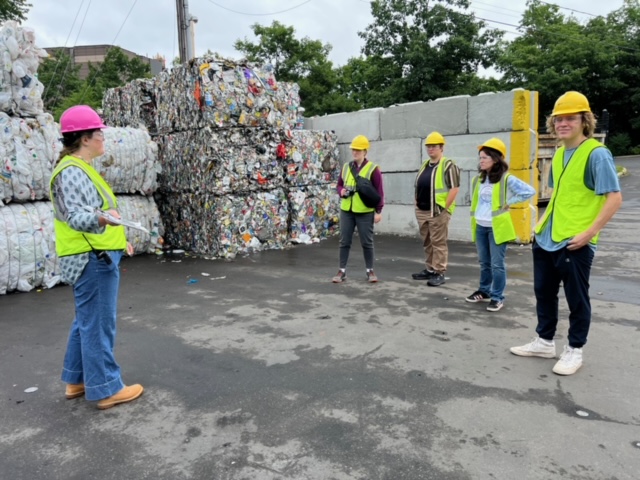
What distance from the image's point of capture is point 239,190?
27.5 ft

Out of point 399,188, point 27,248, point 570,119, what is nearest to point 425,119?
point 399,188

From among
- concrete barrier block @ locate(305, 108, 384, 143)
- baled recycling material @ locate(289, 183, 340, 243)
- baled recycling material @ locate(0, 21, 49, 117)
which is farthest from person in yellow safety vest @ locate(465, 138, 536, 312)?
baled recycling material @ locate(0, 21, 49, 117)

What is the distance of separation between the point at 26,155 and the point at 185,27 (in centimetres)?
865

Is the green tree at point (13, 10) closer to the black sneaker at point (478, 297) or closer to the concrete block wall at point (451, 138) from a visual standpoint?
the concrete block wall at point (451, 138)

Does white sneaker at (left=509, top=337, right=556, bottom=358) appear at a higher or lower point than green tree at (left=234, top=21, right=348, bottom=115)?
lower

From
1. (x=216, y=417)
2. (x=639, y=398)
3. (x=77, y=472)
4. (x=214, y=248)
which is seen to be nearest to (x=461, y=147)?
(x=214, y=248)

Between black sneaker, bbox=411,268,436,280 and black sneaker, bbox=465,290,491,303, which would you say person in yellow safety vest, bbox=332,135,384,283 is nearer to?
black sneaker, bbox=411,268,436,280

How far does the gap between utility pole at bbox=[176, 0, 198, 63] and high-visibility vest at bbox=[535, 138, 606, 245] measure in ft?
40.4

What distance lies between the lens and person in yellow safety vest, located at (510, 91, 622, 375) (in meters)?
3.27

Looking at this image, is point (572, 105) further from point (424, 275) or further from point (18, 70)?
point (18, 70)

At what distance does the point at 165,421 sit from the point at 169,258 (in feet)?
18.3

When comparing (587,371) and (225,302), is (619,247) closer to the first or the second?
(587,371)

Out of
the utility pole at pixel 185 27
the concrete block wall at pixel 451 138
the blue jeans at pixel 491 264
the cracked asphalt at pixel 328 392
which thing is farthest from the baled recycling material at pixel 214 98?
the blue jeans at pixel 491 264

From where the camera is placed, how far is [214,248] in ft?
27.3
